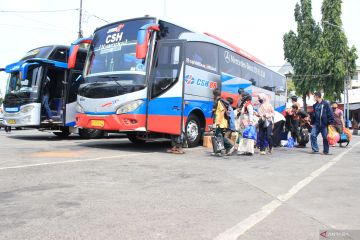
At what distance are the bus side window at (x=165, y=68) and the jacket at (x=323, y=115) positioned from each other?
4.01m

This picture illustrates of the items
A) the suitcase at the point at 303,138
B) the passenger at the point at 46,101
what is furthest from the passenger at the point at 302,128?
the passenger at the point at 46,101

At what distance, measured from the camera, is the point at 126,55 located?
995cm

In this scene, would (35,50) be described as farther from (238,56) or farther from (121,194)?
(121,194)

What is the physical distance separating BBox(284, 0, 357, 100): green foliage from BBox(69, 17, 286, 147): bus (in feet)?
105

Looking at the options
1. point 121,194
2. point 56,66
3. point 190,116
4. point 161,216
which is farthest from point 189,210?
point 56,66

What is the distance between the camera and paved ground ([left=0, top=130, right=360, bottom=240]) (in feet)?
12.1

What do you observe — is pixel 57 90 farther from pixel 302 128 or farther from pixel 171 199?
pixel 171 199

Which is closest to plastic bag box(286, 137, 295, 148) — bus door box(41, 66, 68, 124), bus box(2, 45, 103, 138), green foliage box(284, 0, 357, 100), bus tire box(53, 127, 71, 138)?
bus box(2, 45, 103, 138)

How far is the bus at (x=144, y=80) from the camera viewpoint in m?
9.63

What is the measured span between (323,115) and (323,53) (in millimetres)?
33241

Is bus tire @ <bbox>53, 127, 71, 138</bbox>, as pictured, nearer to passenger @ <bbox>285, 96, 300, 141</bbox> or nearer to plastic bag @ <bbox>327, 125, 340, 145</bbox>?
passenger @ <bbox>285, 96, 300, 141</bbox>

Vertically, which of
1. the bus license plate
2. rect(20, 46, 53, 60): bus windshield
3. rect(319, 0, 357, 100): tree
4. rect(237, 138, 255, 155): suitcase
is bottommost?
rect(237, 138, 255, 155): suitcase

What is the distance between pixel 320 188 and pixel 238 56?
9.26 m

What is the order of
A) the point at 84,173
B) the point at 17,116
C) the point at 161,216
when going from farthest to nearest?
1. the point at 17,116
2. the point at 84,173
3. the point at 161,216
